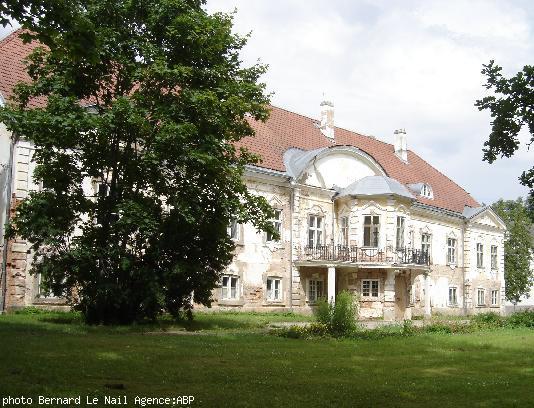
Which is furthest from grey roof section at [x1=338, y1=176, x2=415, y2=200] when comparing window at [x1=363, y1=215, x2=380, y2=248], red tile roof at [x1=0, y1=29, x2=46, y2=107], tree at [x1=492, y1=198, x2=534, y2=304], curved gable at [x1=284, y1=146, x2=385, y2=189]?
tree at [x1=492, y1=198, x2=534, y2=304]

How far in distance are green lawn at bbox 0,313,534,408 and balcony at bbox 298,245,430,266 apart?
14.6 m

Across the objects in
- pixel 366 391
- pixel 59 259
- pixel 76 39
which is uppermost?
pixel 76 39

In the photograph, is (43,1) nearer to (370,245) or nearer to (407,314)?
(370,245)

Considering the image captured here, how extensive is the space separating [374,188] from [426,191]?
870 cm

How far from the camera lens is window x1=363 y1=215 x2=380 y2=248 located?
1244 inches

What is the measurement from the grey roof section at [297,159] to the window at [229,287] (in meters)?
5.63

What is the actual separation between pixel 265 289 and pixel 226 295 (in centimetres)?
204

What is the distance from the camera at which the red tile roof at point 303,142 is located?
23719 millimetres

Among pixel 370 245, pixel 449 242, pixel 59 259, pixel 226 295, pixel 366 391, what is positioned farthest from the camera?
pixel 449 242

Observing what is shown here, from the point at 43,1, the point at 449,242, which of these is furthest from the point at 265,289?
the point at 43,1

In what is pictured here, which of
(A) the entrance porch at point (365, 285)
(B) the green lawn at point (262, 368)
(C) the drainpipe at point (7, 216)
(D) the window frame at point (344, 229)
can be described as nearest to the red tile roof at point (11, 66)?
(C) the drainpipe at point (7, 216)

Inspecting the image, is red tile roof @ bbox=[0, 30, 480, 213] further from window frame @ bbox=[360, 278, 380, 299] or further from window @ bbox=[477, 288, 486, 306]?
window frame @ bbox=[360, 278, 380, 299]

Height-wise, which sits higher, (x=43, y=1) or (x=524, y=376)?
(x=43, y=1)

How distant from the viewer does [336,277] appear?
3188 cm
